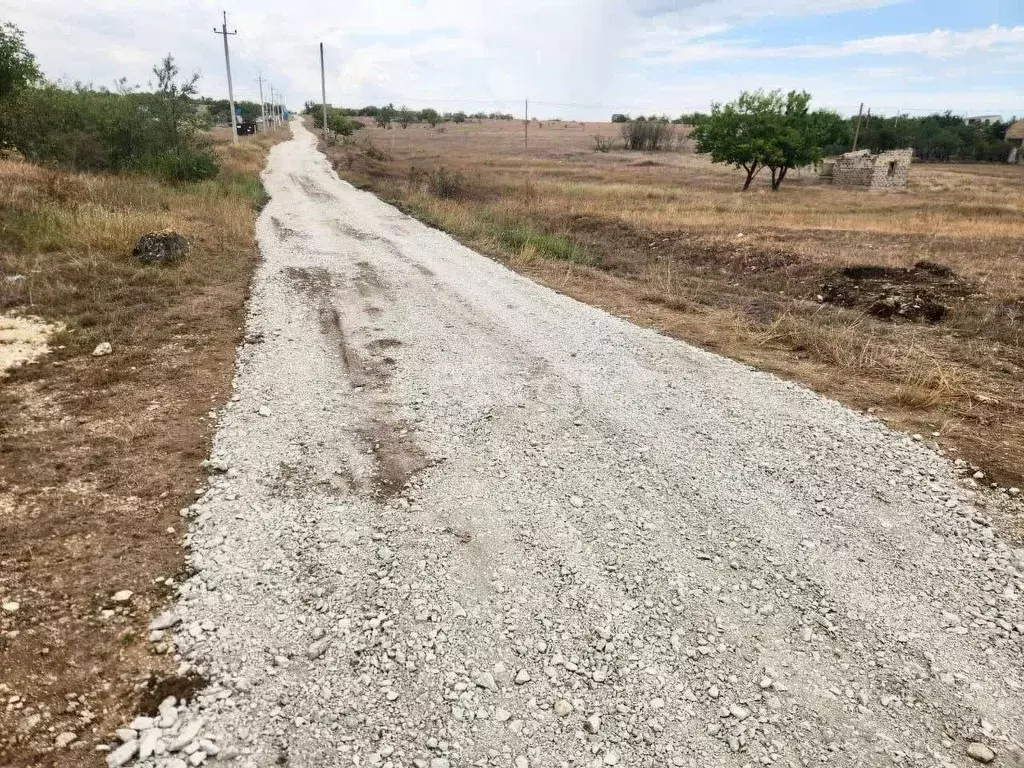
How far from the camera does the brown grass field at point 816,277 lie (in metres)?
6.84

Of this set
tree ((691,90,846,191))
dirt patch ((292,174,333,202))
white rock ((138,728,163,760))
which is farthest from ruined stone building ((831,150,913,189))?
white rock ((138,728,163,760))

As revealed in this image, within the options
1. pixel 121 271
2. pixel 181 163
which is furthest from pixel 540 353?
pixel 181 163

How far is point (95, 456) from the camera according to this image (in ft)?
16.4

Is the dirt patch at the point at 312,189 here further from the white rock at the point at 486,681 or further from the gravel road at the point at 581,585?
the white rock at the point at 486,681

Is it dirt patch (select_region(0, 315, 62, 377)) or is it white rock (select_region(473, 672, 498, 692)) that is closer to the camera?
white rock (select_region(473, 672, 498, 692))

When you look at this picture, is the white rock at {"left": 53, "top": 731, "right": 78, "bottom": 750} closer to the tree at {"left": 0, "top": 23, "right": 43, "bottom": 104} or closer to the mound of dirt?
the mound of dirt

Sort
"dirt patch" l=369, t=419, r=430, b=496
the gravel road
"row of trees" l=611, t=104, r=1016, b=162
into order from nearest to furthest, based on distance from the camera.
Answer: the gravel road, "dirt patch" l=369, t=419, r=430, b=496, "row of trees" l=611, t=104, r=1016, b=162

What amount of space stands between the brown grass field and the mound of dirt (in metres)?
0.04

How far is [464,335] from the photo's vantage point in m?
8.42

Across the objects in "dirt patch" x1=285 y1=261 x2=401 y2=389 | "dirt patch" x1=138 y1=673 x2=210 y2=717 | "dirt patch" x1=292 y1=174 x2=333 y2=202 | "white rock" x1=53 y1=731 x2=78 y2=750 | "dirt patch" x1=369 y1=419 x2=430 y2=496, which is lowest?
"dirt patch" x1=138 y1=673 x2=210 y2=717

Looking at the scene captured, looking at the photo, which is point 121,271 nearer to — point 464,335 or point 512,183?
point 464,335

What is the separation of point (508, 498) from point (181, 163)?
839 inches

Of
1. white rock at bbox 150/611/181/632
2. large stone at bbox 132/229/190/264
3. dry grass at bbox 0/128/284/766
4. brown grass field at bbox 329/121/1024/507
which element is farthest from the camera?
large stone at bbox 132/229/190/264

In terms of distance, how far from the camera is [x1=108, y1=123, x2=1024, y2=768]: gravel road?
9.36 ft
